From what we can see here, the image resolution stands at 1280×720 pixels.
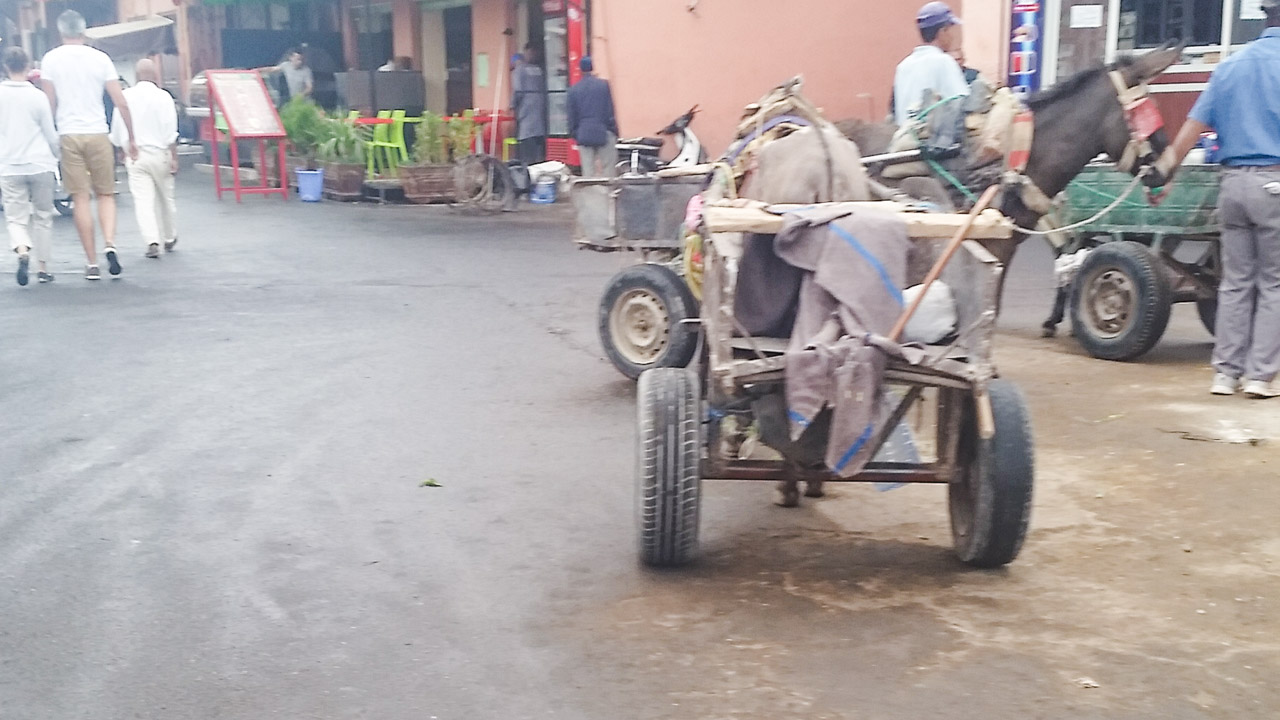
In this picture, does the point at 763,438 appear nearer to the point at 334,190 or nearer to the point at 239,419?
the point at 239,419

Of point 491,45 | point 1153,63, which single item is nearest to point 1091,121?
point 1153,63

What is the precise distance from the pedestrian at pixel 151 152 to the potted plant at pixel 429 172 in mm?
5141

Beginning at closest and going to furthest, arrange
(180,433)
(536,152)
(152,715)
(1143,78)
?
(152,715) < (180,433) < (1143,78) < (536,152)

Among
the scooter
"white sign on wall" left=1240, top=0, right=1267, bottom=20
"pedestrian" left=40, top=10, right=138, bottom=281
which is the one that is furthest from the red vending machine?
"white sign on wall" left=1240, top=0, right=1267, bottom=20

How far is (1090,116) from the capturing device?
8.18 m

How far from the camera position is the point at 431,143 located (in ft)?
59.9

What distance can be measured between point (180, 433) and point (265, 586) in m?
2.34

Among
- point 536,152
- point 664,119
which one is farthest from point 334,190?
point 664,119

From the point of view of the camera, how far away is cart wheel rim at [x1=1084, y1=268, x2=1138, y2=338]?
8.21 m

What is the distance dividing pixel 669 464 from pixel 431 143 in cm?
1438

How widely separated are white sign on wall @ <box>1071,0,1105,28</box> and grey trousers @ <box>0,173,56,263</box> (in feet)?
33.7

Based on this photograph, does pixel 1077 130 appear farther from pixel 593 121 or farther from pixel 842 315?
pixel 593 121

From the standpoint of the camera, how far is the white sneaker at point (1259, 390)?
7.16 m

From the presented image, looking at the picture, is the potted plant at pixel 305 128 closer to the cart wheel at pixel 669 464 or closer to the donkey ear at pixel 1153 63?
the donkey ear at pixel 1153 63
